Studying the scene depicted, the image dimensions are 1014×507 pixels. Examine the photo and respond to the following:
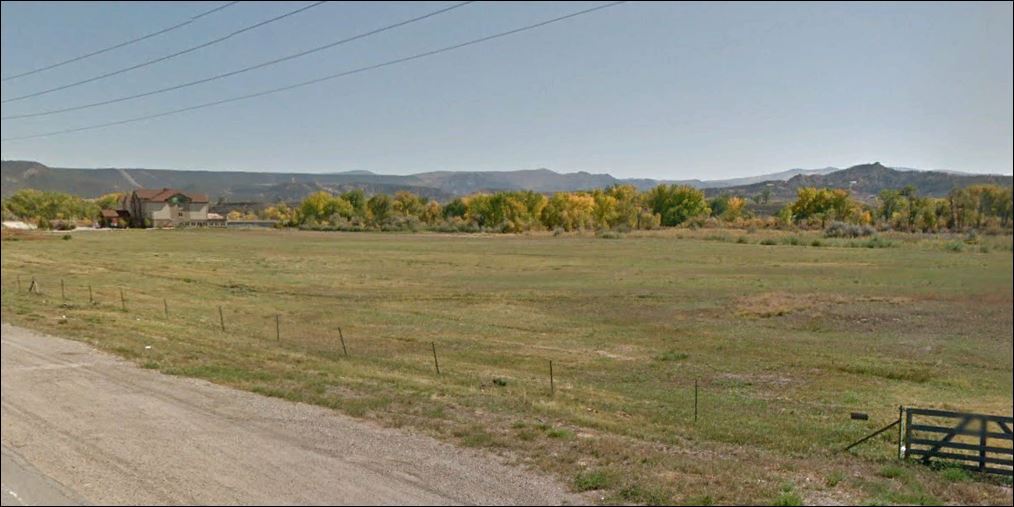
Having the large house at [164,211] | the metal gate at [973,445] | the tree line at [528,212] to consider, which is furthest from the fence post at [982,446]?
the tree line at [528,212]

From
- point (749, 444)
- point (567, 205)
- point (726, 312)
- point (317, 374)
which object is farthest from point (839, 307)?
point (567, 205)

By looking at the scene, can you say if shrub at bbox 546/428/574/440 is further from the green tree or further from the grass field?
the green tree

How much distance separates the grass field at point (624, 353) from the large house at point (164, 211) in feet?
9.63

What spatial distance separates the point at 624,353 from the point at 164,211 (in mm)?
19125

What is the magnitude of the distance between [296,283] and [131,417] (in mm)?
38883

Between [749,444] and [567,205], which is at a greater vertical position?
[567,205]

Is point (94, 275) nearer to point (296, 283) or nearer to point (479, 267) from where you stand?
point (296, 283)

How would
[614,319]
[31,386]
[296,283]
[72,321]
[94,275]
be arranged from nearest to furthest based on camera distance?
[31,386] → [72,321] → [614,319] → [94,275] → [296,283]

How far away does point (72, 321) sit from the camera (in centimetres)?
1872

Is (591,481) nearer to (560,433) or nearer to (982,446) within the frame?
(560,433)

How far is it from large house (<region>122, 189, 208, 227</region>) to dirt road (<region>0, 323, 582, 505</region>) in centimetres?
1307

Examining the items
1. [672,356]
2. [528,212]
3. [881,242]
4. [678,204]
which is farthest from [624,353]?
[678,204]

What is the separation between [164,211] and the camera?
75.4ft

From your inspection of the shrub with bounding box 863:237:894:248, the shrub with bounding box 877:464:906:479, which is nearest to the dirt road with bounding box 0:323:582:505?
the shrub with bounding box 877:464:906:479
